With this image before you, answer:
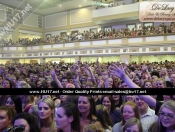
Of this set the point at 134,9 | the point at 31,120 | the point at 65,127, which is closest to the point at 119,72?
the point at 65,127

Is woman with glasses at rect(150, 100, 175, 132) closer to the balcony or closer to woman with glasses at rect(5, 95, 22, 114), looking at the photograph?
woman with glasses at rect(5, 95, 22, 114)

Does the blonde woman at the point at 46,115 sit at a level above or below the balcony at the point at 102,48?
below

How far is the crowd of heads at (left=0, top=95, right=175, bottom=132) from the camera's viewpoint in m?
1.89

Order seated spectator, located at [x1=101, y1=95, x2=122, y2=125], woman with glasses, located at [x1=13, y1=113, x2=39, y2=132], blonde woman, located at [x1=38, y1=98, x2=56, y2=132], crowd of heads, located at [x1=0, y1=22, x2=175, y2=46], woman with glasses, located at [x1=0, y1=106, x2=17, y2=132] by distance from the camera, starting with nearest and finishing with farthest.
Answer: woman with glasses, located at [x1=13, y1=113, x2=39, y2=132] → woman with glasses, located at [x1=0, y1=106, x2=17, y2=132] → blonde woman, located at [x1=38, y1=98, x2=56, y2=132] → seated spectator, located at [x1=101, y1=95, x2=122, y2=125] → crowd of heads, located at [x1=0, y1=22, x2=175, y2=46]

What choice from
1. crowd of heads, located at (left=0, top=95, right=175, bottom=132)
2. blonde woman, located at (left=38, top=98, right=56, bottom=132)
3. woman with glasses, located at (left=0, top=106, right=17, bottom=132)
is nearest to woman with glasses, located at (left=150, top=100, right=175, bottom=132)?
crowd of heads, located at (left=0, top=95, right=175, bottom=132)

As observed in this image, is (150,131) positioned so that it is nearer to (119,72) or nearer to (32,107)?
(119,72)

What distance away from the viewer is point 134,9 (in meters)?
19.0

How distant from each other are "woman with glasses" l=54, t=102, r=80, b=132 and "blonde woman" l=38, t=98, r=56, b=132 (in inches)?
14.5

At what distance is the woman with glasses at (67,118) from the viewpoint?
6.82 feet

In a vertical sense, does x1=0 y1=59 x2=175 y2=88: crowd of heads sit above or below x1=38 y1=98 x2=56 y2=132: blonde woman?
above

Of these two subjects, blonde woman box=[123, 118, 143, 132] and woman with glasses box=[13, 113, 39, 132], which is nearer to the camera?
blonde woman box=[123, 118, 143, 132]

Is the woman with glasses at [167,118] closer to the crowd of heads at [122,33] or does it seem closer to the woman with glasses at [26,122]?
the woman with glasses at [26,122]

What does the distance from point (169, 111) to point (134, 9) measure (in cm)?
1863

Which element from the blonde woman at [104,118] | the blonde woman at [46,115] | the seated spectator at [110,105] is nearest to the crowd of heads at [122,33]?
the seated spectator at [110,105]
